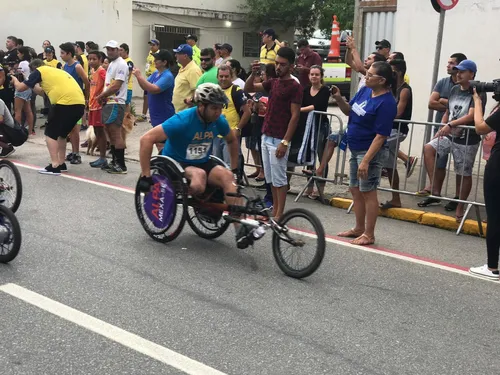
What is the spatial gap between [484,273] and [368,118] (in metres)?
1.83

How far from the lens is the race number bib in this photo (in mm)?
6125

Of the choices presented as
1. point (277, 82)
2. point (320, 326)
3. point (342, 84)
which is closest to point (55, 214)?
point (277, 82)

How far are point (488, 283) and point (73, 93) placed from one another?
21.8 feet

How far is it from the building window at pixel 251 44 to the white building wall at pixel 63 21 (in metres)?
10.0

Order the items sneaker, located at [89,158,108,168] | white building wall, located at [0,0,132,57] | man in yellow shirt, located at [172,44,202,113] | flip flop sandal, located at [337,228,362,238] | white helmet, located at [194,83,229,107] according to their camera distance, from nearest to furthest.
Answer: white helmet, located at [194,83,229,107] < flip flop sandal, located at [337,228,362,238] < man in yellow shirt, located at [172,44,202,113] < sneaker, located at [89,158,108,168] < white building wall, located at [0,0,132,57]

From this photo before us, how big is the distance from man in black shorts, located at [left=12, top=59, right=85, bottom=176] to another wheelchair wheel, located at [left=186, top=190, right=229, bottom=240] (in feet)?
12.7

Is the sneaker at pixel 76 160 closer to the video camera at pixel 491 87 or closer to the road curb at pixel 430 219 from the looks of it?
the road curb at pixel 430 219

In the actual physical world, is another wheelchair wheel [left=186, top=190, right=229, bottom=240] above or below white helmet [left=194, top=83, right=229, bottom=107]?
below

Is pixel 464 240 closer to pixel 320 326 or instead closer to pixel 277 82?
pixel 277 82

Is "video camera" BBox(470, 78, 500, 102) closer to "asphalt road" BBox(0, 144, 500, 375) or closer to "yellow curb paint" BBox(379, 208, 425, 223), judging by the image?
"asphalt road" BBox(0, 144, 500, 375)

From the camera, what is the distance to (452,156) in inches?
311

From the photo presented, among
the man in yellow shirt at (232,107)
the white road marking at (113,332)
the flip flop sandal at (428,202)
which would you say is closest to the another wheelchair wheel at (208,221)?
the man in yellow shirt at (232,107)

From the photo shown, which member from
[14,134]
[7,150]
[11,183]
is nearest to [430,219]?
[11,183]

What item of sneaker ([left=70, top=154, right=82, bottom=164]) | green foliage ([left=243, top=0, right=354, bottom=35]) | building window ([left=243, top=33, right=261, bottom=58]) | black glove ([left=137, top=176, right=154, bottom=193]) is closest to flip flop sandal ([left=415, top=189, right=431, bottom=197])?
black glove ([left=137, top=176, right=154, bottom=193])
